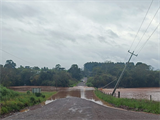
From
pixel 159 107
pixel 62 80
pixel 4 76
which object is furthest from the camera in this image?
pixel 62 80

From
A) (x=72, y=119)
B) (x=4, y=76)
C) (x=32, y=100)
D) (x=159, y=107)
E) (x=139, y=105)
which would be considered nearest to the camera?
(x=72, y=119)

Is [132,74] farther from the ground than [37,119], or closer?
farther from the ground

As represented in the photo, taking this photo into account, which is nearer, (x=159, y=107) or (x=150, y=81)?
(x=159, y=107)

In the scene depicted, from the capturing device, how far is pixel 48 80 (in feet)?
312

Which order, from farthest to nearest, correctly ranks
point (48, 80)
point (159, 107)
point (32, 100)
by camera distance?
1. point (48, 80)
2. point (32, 100)
3. point (159, 107)

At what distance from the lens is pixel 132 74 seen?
91062 millimetres

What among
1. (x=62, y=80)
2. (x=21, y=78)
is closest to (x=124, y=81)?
(x=62, y=80)

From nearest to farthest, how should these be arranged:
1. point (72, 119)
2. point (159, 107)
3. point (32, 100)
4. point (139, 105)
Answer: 1. point (72, 119)
2. point (159, 107)
3. point (139, 105)
4. point (32, 100)

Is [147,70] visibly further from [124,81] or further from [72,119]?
[72,119]

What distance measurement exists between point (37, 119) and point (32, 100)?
38.7ft

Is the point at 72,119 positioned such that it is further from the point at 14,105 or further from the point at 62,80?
the point at 62,80

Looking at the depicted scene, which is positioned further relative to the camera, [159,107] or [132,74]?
[132,74]

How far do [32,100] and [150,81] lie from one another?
256 ft

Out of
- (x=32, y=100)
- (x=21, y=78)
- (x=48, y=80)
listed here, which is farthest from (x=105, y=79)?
(x=32, y=100)
